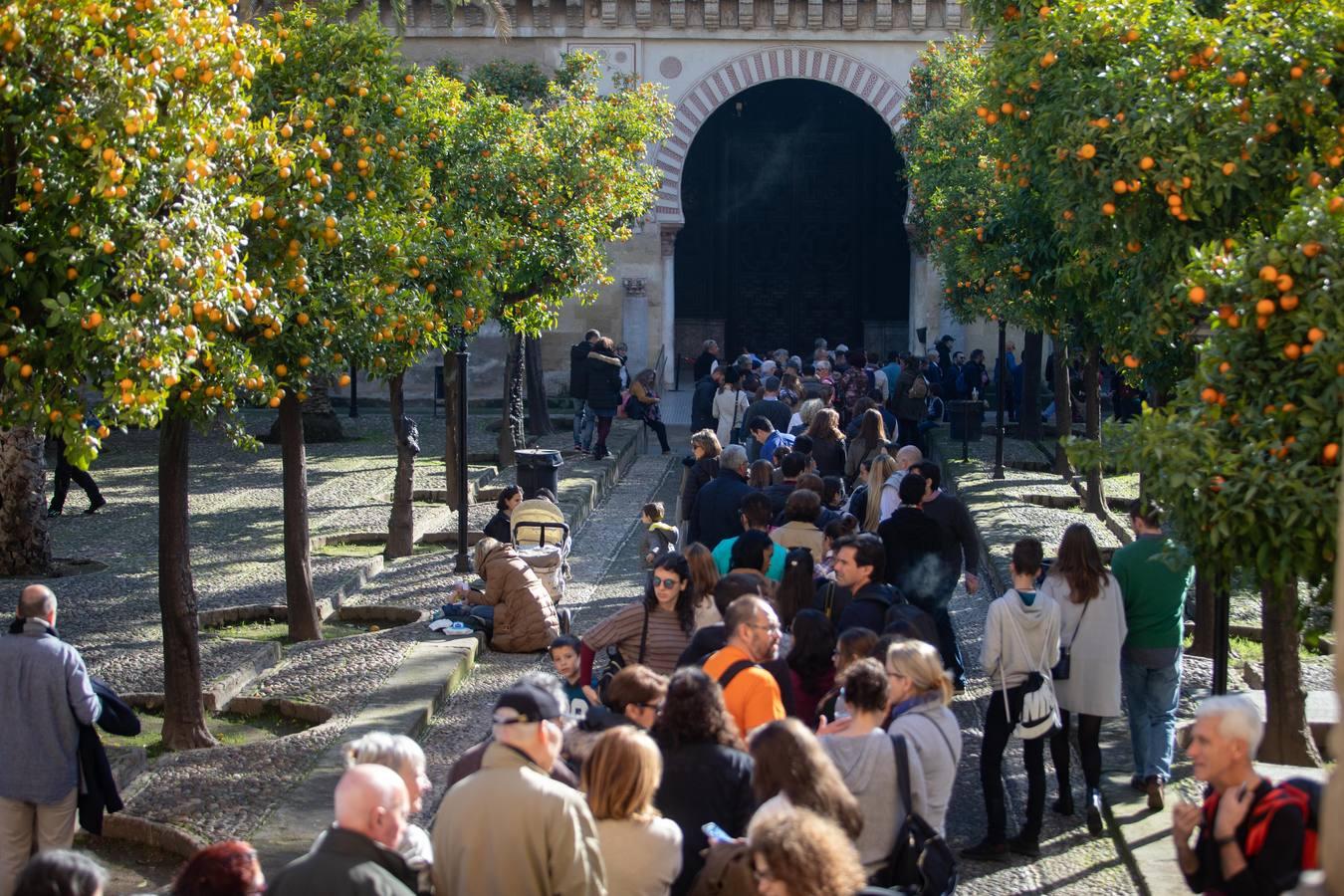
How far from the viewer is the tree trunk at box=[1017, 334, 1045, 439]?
21.6m

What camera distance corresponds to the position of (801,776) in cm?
482

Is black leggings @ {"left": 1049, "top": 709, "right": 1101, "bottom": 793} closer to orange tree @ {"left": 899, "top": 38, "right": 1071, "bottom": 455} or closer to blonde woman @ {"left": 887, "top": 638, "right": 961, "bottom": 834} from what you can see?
blonde woman @ {"left": 887, "top": 638, "right": 961, "bottom": 834}

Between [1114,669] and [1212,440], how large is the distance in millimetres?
1682

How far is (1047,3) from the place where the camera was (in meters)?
9.20

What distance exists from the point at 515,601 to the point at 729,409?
7463 millimetres

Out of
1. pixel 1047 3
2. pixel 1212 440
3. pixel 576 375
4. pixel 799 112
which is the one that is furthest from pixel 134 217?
pixel 799 112

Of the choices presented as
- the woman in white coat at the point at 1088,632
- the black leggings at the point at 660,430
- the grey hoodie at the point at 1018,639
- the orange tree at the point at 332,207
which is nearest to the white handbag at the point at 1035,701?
the grey hoodie at the point at 1018,639

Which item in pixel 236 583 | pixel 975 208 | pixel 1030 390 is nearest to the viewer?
pixel 236 583

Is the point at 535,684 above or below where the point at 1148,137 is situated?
below

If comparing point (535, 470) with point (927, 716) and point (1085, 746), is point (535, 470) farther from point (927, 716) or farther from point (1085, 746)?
point (927, 716)

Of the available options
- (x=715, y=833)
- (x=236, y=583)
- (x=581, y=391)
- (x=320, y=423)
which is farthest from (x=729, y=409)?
(x=715, y=833)

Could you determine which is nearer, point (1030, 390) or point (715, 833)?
point (715, 833)

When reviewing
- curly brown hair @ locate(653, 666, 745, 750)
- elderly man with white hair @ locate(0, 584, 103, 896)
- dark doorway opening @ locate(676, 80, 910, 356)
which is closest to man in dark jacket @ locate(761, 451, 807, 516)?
elderly man with white hair @ locate(0, 584, 103, 896)

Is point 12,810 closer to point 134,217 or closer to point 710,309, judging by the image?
point 134,217
